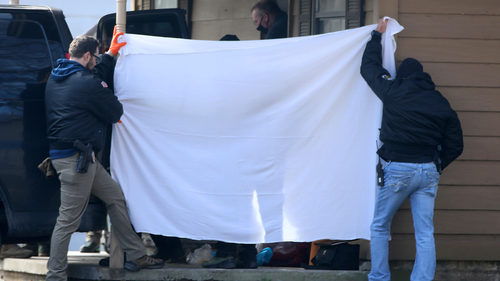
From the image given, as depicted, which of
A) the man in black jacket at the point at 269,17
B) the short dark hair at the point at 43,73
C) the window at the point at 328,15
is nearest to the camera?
the short dark hair at the point at 43,73

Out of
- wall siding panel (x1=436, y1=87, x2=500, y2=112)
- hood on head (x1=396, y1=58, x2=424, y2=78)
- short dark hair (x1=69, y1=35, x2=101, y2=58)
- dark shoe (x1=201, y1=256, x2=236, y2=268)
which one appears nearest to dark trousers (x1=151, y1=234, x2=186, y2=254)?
dark shoe (x1=201, y1=256, x2=236, y2=268)

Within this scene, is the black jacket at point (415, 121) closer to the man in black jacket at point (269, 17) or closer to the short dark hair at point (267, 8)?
the man in black jacket at point (269, 17)

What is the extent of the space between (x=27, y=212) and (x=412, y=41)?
376 centimetres

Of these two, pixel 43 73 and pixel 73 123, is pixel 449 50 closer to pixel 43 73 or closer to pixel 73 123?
pixel 73 123

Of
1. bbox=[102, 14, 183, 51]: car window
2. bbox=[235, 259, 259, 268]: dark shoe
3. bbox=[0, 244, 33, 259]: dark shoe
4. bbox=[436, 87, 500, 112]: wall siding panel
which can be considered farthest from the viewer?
bbox=[102, 14, 183, 51]: car window

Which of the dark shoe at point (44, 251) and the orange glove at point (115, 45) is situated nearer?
the orange glove at point (115, 45)

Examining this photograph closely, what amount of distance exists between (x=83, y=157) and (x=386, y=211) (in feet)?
8.43

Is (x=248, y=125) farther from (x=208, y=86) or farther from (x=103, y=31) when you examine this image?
(x=103, y=31)

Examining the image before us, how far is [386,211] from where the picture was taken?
14.3 ft

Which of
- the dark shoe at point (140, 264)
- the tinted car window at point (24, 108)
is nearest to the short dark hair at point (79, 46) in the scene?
the tinted car window at point (24, 108)

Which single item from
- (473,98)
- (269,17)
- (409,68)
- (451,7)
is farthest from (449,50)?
(269,17)

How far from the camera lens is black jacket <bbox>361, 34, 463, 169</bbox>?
4.21 meters

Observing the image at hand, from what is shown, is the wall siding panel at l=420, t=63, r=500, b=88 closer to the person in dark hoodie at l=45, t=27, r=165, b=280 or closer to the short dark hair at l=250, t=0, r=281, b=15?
the short dark hair at l=250, t=0, r=281, b=15

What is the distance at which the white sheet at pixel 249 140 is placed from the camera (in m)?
4.60
